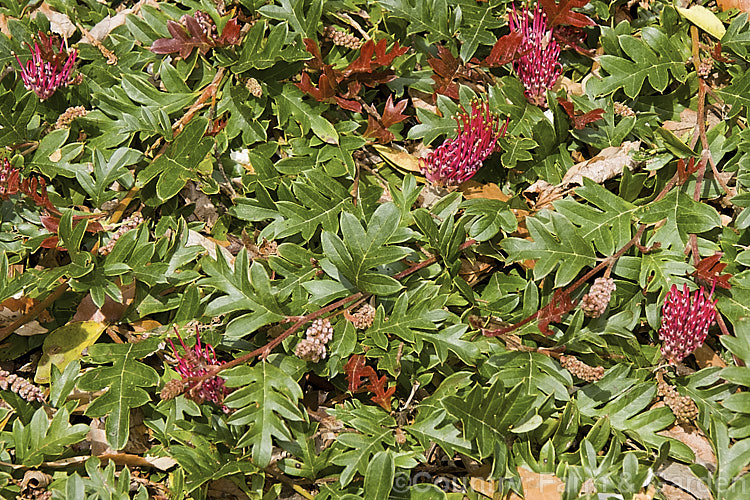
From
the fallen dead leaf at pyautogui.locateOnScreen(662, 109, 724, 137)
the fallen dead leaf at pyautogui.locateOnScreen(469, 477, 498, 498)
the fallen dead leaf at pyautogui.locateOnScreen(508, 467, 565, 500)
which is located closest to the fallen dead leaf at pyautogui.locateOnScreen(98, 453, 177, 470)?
the fallen dead leaf at pyautogui.locateOnScreen(469, 477, 498, 498)

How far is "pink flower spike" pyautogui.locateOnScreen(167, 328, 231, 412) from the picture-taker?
2.20 metres

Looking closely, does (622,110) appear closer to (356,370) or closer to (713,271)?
(713,271)

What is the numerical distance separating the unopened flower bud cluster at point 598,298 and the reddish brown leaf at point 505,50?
3.38 ft

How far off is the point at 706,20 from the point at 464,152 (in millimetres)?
1300

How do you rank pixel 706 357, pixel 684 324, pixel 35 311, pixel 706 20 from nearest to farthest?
pixel 684 324 → pixel 706 357 → pixel 35 311 → pixel 706 20

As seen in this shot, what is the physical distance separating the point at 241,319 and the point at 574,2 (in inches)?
71.5

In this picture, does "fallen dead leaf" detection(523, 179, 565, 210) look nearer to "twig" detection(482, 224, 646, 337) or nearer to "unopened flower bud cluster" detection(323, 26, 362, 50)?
"twig" detection(482, 224, 646, 337)

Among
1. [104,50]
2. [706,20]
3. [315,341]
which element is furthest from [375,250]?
[706,20]

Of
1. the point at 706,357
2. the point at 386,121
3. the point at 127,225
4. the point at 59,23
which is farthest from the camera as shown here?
the point at 59,23

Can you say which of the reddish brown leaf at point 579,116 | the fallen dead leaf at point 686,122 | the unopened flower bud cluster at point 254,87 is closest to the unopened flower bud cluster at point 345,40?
the unopened flower bud cluster at point 254,87

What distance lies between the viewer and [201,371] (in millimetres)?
2209

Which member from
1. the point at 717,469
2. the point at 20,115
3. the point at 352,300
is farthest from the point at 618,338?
the point at 20,115

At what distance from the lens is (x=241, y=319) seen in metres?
2.30

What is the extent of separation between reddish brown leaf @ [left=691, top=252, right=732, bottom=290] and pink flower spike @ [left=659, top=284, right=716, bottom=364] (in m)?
0.13
